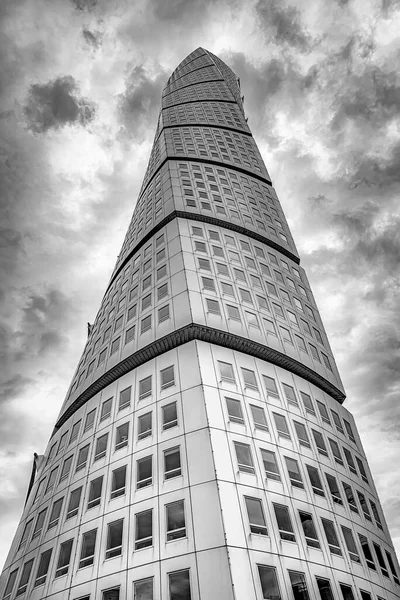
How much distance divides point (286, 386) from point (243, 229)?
18.6 meters

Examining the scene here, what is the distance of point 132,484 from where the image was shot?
79.5 ft

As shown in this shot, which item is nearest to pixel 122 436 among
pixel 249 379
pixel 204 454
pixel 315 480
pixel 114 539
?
pixel 114 539

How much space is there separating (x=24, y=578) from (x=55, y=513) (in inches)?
136

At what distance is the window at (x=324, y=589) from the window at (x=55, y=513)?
46.6 ft

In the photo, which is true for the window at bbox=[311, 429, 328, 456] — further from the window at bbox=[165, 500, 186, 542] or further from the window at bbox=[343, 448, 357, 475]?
the window at bbox=[165, 500, 186, 542]

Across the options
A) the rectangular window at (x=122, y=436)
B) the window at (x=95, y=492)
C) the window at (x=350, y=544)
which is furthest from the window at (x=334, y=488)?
the window at (x=95, y=492)

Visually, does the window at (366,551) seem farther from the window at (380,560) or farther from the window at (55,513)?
the window at (55,513)

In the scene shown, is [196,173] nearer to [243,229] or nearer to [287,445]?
[243,229]

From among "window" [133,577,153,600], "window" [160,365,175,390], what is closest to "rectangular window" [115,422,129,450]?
"window" [160,365,175,390]

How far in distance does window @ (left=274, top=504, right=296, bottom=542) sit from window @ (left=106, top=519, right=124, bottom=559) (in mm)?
7352

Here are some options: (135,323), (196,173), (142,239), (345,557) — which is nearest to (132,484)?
(345,557)

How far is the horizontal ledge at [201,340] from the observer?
31.1 metres

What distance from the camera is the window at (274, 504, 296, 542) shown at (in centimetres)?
2202

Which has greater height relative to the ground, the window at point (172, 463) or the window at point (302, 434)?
the window at point (302, 434)
